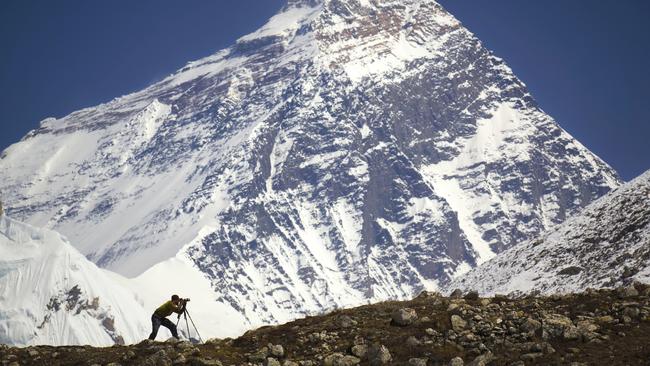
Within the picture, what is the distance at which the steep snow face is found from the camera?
73.7 meters

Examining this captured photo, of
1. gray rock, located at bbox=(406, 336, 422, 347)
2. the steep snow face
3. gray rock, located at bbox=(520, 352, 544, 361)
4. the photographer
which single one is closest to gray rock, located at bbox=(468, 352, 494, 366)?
gray rock, located at bbox=(520, 352, 544, 361)

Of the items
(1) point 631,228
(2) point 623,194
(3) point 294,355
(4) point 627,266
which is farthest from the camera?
(2) point 623,194

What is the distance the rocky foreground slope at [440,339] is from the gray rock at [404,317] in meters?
0.04

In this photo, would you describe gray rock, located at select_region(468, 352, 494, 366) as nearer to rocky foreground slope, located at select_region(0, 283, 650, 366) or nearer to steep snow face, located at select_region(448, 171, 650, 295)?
rocky foreground slope, located at select_region(0, 283, 650, 366)

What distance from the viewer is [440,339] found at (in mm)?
37406

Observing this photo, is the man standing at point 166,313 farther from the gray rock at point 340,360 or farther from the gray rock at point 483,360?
the gray rock at point 483,360

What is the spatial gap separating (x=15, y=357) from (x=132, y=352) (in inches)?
201

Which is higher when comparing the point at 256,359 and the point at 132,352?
the point at 132,352

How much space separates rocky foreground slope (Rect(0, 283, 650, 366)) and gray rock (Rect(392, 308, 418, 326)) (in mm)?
42

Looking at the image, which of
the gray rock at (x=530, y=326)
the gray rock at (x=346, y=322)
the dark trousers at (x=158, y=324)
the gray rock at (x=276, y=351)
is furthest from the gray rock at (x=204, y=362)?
the gray rock at (x=530, y=326)

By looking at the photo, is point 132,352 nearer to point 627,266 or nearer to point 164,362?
point 164,362

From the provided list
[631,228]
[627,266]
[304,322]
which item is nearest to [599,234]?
[631,228]

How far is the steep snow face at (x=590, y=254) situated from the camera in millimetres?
73688

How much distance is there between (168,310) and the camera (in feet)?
147
